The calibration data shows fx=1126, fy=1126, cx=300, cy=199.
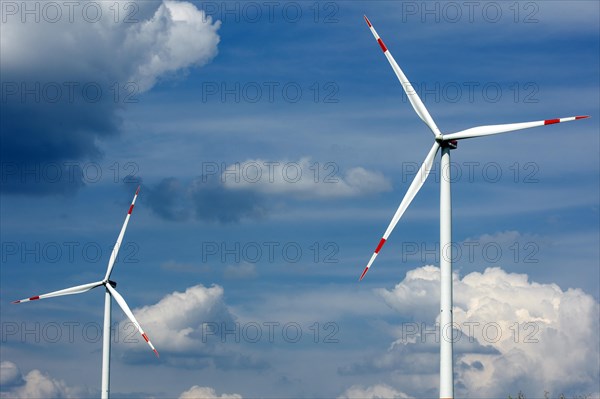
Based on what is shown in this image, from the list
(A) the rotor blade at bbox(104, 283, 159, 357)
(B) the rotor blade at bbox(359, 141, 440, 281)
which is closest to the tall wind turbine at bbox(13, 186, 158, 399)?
(A) the rotor blade at bbox(104, 283, 159, 357)

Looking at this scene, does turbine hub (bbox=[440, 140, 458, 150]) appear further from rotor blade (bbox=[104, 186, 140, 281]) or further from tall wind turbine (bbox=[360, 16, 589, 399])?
rotor blade (bbox=[104, 186, 140, 281])

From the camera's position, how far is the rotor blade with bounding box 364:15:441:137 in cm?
8045

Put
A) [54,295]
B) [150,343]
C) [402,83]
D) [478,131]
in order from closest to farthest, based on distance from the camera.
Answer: [478,131] < [402,83] < [150,343] < [54,295]

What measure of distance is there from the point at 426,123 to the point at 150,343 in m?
46.5

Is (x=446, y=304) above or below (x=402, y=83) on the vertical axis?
below

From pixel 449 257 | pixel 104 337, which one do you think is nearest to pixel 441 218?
pixel 449 257

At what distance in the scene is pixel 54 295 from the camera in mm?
124312

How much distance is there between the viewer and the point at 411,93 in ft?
275

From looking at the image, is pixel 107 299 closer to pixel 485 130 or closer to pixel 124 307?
pixel 124 307

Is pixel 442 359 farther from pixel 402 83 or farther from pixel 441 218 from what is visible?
pixel 402 83

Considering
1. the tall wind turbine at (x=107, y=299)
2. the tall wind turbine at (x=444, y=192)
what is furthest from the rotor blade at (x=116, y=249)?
the tall wind turbine at (x=444, y=192)

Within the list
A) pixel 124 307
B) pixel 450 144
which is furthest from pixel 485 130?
pixel 124 307

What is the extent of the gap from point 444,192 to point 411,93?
35.8ft

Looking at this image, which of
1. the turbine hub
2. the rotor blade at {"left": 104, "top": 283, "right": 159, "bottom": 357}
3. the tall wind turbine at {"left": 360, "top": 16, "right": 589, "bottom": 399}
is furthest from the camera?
the rotor blade at {"left": 104, "top": 283, "right": 159, "bottom": 357}
